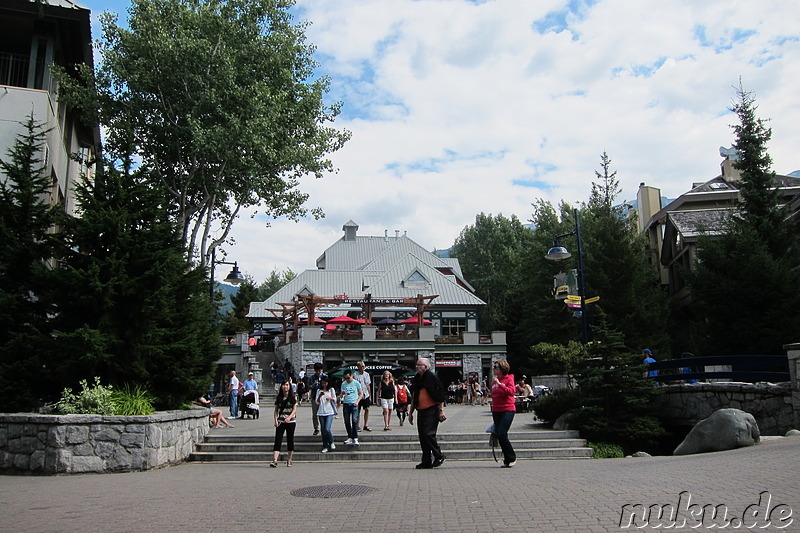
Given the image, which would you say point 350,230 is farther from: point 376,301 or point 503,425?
point 503,425

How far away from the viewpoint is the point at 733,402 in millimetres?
15180

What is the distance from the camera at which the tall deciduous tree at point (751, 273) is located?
2430 cm

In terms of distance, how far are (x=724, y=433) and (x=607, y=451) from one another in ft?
8.87

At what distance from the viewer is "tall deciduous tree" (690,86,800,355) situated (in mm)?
24297

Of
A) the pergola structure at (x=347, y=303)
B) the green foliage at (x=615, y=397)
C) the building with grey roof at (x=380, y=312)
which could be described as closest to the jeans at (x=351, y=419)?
the green foliage at (x=615, y=397)

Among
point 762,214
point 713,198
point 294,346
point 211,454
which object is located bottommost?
point 211,454

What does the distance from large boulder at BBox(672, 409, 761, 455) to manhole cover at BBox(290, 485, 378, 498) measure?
6.68m

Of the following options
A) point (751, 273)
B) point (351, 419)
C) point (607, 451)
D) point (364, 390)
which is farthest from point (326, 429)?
point (751, 273)

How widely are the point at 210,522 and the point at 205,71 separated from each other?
19.4 metres

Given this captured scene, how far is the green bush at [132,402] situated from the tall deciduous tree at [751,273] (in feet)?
69.6

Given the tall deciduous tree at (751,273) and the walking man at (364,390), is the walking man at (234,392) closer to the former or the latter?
the walking man at (364,390)

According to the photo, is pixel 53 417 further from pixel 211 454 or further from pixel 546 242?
pixel 546 242

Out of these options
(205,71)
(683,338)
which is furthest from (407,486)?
(683,338)

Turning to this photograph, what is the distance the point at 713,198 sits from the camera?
39.0m
